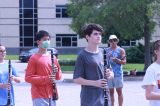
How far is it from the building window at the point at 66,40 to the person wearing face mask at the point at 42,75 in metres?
55.8

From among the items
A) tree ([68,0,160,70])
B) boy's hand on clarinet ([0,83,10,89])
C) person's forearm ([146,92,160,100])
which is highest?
tree ([68,0,160,70])

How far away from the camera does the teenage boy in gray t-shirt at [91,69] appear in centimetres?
623

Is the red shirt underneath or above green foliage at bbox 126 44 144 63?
above

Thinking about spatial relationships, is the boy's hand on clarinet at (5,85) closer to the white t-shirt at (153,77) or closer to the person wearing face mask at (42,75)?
the person wearing face mask at (42,75)

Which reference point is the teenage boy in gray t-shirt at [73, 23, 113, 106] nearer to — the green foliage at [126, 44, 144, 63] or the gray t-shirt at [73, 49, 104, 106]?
the gray t-shirt at [73, 49, 104, 106]

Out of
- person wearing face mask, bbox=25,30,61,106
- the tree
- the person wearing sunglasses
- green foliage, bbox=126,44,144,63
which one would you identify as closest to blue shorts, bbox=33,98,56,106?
person wearing face mask, bbox=25,30,61,106

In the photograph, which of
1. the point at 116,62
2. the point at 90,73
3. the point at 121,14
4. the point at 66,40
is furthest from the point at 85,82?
the point at 66,40

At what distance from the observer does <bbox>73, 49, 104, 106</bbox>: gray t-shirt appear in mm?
6238

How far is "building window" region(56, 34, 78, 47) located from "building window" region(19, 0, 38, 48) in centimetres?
321

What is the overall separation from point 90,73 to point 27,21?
2288 inches

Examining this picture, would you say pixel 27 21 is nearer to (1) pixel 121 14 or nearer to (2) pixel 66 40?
(2) pixel 66 40

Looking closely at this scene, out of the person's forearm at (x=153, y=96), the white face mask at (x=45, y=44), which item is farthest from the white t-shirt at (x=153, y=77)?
the white face mask at (x=45, y=44)

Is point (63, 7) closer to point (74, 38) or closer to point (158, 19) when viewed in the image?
point (74, 38)

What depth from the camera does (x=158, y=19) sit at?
95.1ft
